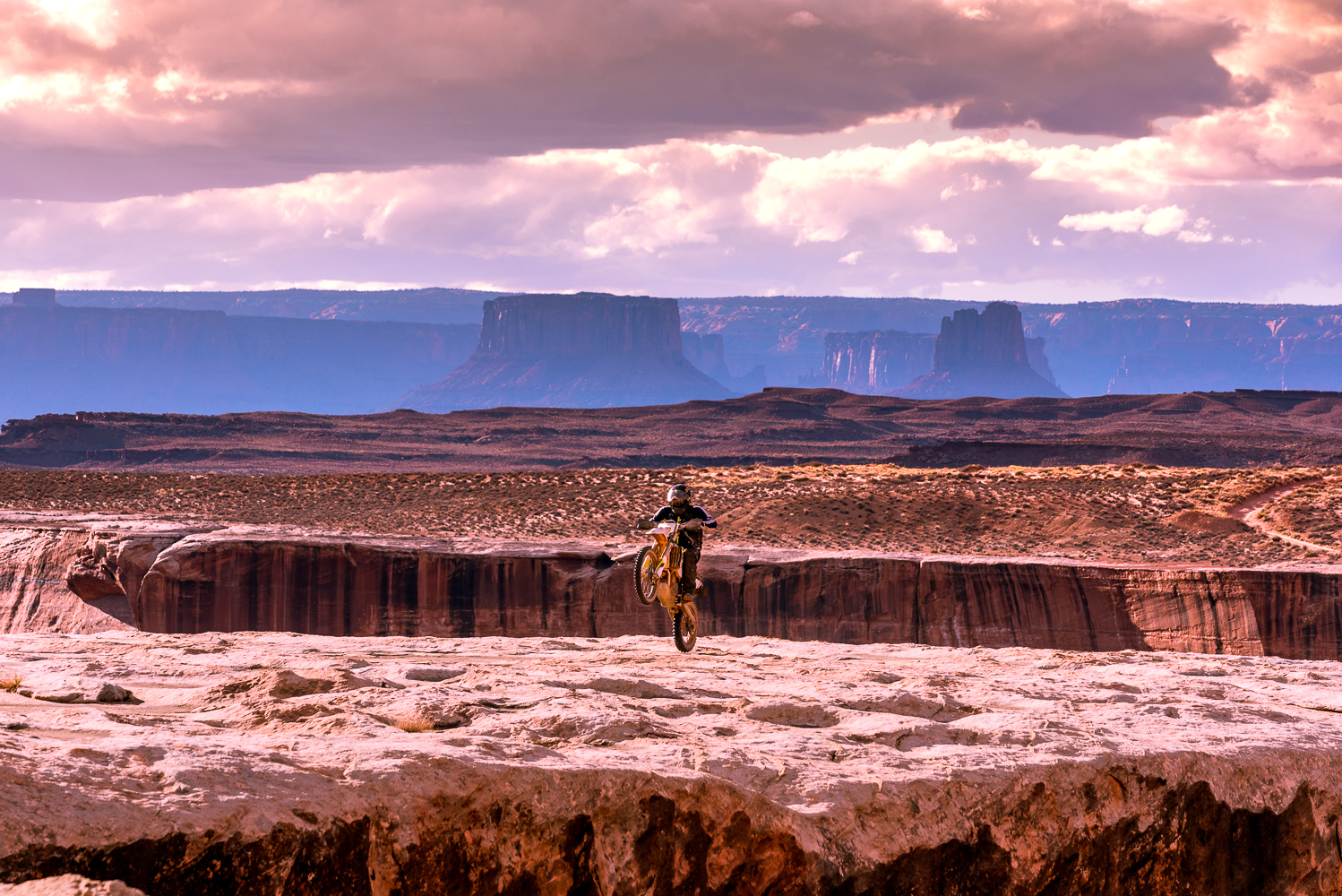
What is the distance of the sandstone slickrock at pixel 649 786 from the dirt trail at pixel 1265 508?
25176mm

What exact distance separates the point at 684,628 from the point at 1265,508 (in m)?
30.3

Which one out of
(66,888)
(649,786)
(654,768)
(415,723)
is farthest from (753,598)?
(66,888)

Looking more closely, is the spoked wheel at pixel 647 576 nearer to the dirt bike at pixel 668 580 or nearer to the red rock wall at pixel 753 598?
the dirt bike at pixel 668 580

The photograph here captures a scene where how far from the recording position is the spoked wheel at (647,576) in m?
14.1

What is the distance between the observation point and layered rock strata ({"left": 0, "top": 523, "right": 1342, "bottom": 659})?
69.6 feet

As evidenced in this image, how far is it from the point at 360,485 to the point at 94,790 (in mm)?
43329

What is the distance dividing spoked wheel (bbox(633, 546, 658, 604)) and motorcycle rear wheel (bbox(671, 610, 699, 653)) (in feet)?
1.16

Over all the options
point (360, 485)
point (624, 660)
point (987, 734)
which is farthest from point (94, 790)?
point (360, 485)

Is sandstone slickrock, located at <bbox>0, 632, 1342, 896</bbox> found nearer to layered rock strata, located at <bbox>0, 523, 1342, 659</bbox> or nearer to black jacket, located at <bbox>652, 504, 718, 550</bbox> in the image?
black jacket, located at <bbox>652, 504, 718, 550</bbox>

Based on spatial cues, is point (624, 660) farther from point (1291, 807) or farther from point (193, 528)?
point (193, 528)

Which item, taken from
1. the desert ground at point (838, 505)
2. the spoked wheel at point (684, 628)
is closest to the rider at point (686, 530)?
the spoked wheel at point (684, 628)

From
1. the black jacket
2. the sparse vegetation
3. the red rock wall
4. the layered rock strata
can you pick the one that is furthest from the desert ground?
the sparse vegetation

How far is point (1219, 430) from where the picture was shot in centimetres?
12044

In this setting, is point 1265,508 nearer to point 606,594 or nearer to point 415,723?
point 606,594
